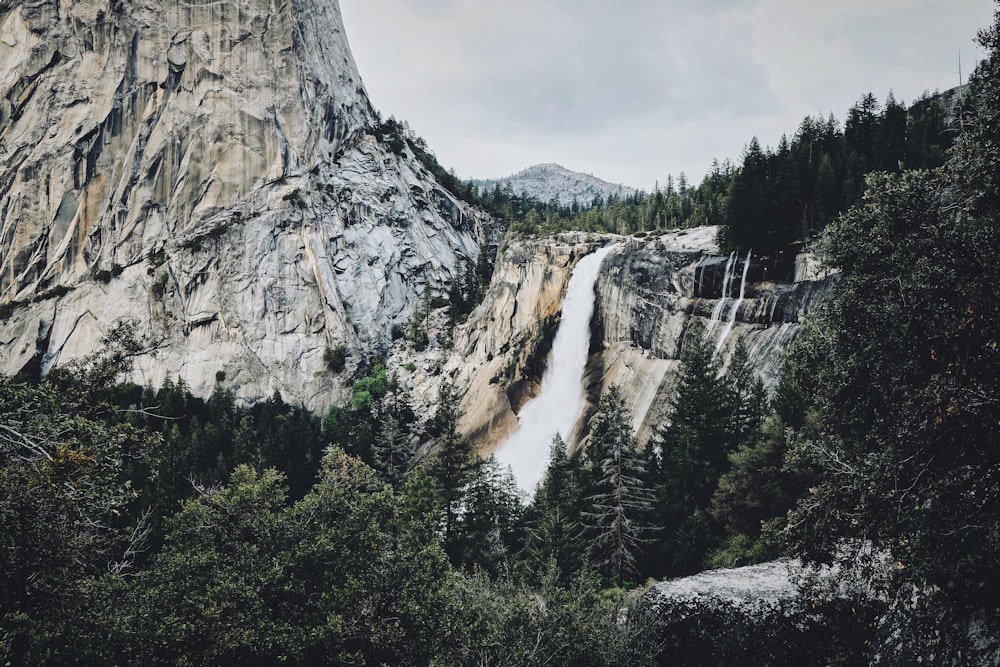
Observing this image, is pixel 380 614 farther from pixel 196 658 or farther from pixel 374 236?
pixel 374 236

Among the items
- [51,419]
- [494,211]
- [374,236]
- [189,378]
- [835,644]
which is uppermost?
[494,211]

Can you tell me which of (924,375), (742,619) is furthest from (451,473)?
(924,375)

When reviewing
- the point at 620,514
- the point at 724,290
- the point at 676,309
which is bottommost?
the point at 620,514

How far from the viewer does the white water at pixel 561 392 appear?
5259 cm

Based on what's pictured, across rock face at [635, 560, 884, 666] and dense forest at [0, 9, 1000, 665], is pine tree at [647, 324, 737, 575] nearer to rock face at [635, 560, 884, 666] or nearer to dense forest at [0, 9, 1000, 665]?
dense forest at [0, 9, 1000, 665]

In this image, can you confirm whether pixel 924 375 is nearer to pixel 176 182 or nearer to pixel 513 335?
pixel 513 335

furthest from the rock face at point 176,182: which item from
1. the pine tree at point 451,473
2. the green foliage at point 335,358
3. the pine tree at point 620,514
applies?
the pine tree at point 620,514

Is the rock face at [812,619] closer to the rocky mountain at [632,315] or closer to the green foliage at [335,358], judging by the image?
the rocky mountain at [632,315]

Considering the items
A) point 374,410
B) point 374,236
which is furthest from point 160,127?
point 374,410

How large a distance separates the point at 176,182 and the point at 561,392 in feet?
207

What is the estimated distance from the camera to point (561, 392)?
5544 cm

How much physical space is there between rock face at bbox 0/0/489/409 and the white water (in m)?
33.7

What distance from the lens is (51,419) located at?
964 cm

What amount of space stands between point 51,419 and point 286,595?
6.55 meters
